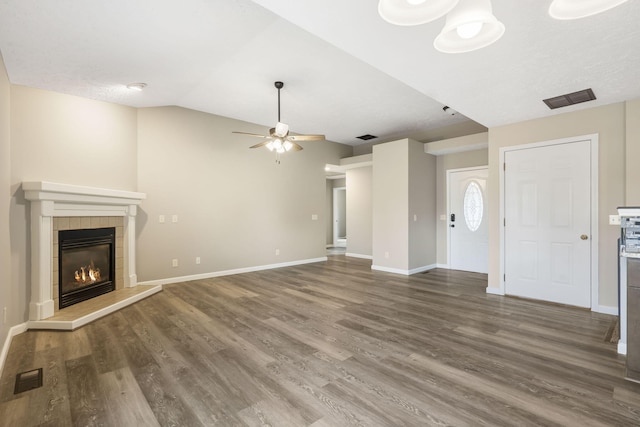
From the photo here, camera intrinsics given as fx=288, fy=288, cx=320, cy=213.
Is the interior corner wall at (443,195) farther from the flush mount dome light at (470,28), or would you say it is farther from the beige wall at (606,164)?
the flush mount dome light at (470,28)

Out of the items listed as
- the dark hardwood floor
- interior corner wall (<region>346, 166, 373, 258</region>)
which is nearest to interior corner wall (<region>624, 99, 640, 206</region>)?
the dark hardwood floor

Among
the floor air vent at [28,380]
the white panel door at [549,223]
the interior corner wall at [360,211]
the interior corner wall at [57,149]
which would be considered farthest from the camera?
the interior corner wall at [360,211]

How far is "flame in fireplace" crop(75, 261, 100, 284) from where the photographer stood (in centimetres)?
388

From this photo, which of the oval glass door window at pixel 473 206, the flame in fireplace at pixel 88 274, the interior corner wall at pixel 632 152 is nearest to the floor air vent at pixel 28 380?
the flame in fireplace at pixel 88 274

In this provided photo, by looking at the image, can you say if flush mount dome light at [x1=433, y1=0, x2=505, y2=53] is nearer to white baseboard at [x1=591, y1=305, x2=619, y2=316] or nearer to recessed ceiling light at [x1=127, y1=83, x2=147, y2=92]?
recessed ceiling light at [x1=127, y1=83, x2=147, y2=92]

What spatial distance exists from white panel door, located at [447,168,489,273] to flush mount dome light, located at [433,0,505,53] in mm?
5133

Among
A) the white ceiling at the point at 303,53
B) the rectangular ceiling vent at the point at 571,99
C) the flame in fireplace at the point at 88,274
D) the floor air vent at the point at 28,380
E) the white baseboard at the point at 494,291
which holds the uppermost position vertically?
the white ceiling at the point at 303,53

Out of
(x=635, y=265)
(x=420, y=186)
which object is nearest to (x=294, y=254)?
(x=420, y=186)

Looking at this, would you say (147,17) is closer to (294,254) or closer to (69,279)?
(69,279)

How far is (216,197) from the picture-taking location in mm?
5617

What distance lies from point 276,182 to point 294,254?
5.77 feet

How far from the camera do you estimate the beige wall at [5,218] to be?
262 centimetres

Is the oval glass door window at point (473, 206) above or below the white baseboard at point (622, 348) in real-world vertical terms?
above

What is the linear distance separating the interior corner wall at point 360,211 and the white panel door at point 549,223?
12.6ft
